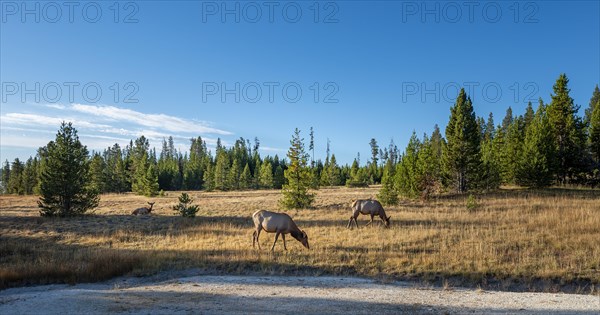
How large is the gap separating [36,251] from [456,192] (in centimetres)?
3753

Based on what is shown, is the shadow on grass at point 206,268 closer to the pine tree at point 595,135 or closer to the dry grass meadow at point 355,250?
the dry grass meadow at point 355,250

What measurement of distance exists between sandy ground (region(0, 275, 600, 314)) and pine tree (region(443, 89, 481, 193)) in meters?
29.9

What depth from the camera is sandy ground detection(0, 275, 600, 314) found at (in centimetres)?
794

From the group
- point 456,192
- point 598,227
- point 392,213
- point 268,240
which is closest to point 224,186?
point 456,192

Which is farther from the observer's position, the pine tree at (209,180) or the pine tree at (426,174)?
the pine tree at (209,180)

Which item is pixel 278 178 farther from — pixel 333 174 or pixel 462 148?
pixel 462 148

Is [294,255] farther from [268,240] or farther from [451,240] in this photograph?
[451,240]

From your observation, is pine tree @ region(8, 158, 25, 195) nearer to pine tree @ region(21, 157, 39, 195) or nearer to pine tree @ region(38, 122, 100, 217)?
pine tree @ region(21, 157, 39, 195)

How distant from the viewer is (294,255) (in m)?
14.8

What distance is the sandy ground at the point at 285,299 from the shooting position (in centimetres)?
794

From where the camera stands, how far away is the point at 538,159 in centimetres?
3834

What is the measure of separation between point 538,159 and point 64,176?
4572 centimetres


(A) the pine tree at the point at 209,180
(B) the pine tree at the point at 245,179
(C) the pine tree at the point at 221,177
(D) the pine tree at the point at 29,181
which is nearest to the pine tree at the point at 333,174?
(B) the pine tree at the point at 245,179

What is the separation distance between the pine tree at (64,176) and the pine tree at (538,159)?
→ 4372cm
